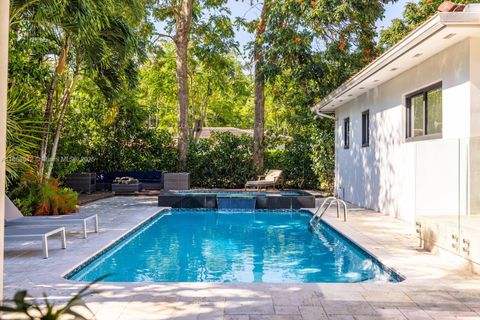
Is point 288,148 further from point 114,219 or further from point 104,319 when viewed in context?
point 104,319

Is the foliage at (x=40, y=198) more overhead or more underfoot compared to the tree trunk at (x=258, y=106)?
more underfoot

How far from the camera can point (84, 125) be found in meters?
18.6

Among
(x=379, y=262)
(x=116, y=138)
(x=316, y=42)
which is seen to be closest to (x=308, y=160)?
(x=316, y=42)

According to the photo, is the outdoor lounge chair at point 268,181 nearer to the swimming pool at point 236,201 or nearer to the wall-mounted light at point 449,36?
the swimming pool at point 236,201

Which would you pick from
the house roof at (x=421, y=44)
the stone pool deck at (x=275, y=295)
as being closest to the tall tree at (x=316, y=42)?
the house roof at (x=421, y=44)

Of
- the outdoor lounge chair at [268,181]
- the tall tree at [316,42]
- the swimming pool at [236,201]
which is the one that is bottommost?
the swimming pool at [236,201]

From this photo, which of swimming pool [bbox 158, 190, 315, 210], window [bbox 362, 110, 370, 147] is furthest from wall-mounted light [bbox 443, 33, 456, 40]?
swimming pool [bbox 158, 190, 315, 210]

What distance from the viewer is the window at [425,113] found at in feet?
28.3

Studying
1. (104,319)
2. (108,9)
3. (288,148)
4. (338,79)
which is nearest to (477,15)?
(104,319)

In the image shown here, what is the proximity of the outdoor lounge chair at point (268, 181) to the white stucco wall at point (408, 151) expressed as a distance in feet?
7.77

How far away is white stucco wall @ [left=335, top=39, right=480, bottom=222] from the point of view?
6945mm

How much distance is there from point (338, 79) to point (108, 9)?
11069mm

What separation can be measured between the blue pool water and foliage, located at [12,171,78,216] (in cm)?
189

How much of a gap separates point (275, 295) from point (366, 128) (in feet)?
32.1
